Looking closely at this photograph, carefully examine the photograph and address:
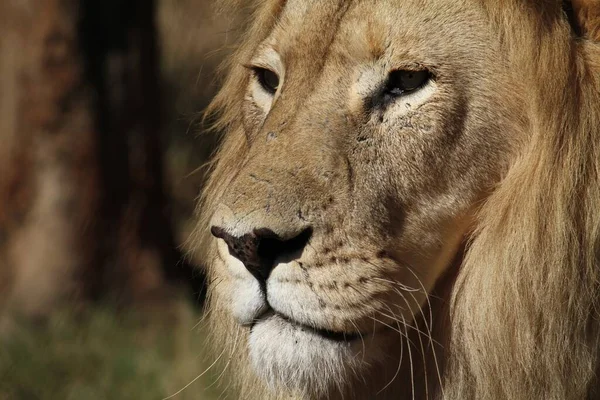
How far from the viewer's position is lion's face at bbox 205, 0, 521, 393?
2.73 meters

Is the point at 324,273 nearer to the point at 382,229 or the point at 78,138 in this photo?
the point at 382,229

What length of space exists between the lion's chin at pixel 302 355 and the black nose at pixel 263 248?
0.15 metres

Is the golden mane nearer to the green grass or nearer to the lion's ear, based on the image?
the lion's ear

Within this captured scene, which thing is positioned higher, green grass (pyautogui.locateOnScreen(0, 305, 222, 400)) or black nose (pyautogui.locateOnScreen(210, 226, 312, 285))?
black nose (pyautogui.locateOnScreen(210, 226, 312, 285))

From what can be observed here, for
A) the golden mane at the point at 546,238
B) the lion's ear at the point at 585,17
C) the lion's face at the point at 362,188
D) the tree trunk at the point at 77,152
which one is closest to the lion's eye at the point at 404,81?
the lion's face at the point at 362,188

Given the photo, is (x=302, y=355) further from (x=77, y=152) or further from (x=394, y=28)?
(x=77, y=152)

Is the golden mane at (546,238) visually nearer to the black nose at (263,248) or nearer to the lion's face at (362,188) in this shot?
the lion's face at (362,188)

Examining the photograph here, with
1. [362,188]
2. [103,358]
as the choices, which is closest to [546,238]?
[362,188]

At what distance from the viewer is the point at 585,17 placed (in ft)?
9.45

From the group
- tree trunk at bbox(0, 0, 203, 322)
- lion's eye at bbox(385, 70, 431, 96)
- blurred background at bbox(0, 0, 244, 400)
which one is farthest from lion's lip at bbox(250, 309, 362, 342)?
tree trunk at bbox(0, 0, 203, 322)

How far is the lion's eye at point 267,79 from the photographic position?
339cm

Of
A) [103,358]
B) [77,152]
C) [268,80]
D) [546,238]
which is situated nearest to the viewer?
[546,238]

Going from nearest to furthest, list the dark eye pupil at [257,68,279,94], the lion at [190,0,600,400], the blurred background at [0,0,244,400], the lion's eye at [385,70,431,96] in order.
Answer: the lion at [190,0,600,400]
the lion's eye at [385,70,431,96]
the dark eye pupil at [257,68,279,94]
the blurred background at [0,0,244,400]

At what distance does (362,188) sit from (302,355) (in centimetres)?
49
